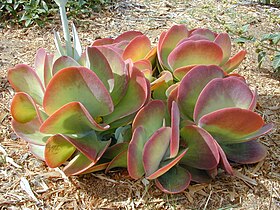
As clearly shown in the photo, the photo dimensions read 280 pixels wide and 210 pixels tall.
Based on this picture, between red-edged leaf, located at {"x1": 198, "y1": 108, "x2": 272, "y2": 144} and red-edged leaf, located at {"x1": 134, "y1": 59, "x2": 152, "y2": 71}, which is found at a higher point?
red-edged leaf, located at {"x1": 134, "y1": 59, "x2": 152, "y2": 71}

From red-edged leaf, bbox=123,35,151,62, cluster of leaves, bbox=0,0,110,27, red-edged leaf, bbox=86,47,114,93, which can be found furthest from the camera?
cluster of leaves, bbox=0,0,110,27

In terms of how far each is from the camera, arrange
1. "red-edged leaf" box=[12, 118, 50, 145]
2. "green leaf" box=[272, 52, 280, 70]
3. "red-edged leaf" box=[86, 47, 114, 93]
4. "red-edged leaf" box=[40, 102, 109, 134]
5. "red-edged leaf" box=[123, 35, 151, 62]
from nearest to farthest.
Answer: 1. "red-edged leaf" box=[40, 102, 109, 134]
2. "red-edged leaf" box=[86, 47, 114, 93]
3. "red-edged leaf" box=[12, 118, 50, 145]
4. "red-edged leaf" box=[123, 35, 151, 62]
5. "green leaf" box=[272, 52, 280, 70]

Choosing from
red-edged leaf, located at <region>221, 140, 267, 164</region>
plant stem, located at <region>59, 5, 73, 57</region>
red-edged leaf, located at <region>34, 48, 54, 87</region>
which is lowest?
red-edged leaf, located at <region>221, 140, 267, 164</region>

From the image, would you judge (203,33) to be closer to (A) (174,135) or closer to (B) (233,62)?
(B) (233,62)

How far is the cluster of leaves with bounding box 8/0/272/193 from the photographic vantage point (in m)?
1.26

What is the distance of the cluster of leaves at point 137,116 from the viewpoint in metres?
1.26

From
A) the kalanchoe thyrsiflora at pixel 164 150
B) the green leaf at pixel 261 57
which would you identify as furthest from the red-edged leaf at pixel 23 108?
the green leaf at pixel 261 57

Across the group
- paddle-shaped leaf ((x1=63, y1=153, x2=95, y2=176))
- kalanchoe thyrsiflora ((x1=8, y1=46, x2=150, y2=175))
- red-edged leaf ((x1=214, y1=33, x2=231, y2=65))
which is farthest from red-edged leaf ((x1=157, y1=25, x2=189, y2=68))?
paddle-shaped leaf ((x1=63, y1=153, x2=95, y2=176))

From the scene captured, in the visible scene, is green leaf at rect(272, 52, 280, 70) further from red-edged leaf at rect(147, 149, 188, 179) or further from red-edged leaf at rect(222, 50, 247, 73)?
red-edged leaf at rect(147, 149, 188, 179)

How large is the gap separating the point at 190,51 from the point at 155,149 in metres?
0.39

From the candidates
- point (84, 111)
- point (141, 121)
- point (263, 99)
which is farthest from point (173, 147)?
point (263, 99)

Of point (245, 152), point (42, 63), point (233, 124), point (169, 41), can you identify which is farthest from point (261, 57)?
point (42, 63)

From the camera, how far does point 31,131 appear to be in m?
1.45

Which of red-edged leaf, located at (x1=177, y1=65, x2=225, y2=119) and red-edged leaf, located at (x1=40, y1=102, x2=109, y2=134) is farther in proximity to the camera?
red-edged leaf, located at (x1=177, y1=65, x2=225, y2=119)
